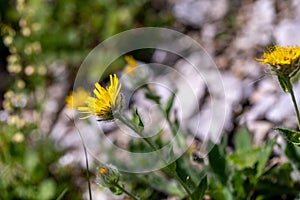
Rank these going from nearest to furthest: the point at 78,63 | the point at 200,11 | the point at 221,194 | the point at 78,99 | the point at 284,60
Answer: the point at 284,60
the point at 221,194
the point at 78,99
the point at 200,11
the point at 78,63

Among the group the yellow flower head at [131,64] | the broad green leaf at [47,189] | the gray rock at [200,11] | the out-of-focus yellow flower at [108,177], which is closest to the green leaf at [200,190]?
the out-of-focus yellow flower at [108,177]

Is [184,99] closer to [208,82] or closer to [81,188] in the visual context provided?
[208,82]

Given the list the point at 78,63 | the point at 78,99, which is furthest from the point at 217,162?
the point at 78,63

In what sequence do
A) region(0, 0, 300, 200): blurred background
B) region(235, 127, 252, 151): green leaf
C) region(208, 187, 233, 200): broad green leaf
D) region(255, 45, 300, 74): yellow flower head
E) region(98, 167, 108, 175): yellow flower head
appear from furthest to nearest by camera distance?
region(0, 0, 300, 200): blurred background
region(235, 127, 252, 151): green leaf
region(208, 187, 233, 200): broad green leaf
region(98, 167, 108, 175): yellow flower head
region(255, 45, 300, 74): yellow flower head

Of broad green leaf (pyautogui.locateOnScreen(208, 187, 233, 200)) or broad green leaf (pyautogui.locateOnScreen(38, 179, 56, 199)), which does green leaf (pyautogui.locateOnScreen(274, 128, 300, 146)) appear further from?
broad green leaf (pyautogui.locateOnScreen(38, 179, 56, 199))

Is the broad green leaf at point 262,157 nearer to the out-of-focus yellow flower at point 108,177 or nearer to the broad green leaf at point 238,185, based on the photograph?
the broad green leaf at point 238,185

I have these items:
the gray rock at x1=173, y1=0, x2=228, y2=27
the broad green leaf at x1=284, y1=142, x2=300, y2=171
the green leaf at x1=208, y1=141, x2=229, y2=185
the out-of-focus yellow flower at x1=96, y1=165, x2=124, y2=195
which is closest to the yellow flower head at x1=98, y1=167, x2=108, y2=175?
the out-of-focus yellow flower at x1=96, y1=165, x2=124, y2=195

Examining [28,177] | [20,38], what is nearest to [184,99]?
[28,177]

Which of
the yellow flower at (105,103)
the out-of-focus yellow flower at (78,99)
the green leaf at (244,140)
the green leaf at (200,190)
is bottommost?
the green leaf at (200,190)

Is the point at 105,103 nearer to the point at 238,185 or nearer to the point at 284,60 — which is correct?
the point at 284,60
